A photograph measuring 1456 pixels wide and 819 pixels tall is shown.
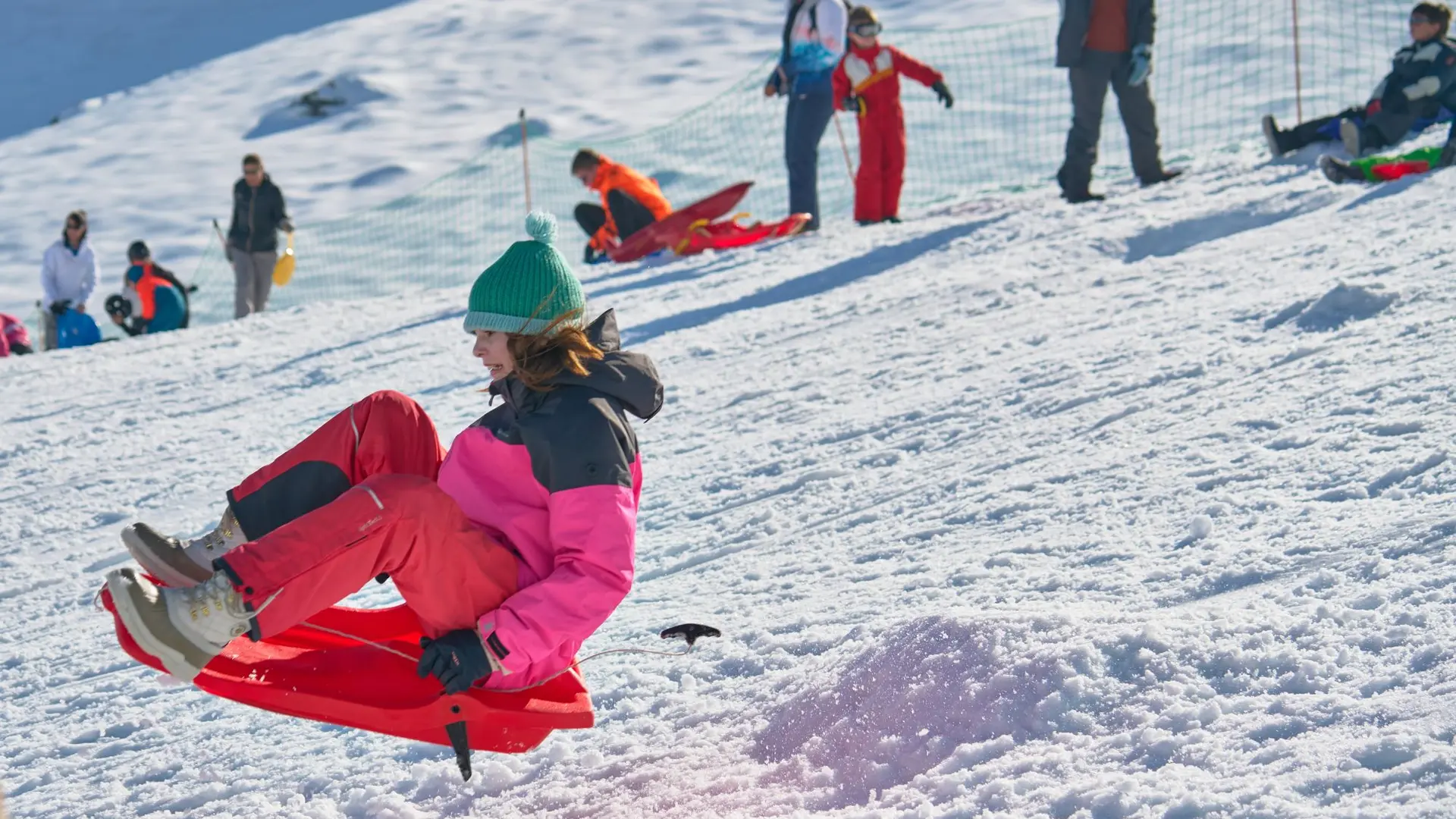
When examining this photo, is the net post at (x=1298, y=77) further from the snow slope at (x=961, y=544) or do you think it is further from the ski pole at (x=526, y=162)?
the ski pole at (x=526, y=162)

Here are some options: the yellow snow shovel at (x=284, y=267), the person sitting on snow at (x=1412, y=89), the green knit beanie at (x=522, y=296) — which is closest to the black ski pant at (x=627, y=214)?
the yellow snow shovel at (x=284, y=267)

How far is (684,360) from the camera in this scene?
20.7 feet

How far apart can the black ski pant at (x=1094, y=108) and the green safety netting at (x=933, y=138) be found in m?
4.14

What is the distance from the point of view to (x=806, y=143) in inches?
365

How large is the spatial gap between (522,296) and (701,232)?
7.00 meters

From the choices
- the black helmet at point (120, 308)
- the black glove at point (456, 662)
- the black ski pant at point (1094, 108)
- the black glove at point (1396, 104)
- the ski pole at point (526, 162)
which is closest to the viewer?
the black glove at point (456, 662)

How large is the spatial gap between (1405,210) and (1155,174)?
96.0 inches

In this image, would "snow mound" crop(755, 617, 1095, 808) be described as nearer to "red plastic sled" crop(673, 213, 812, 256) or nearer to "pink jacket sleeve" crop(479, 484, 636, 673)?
"pink jacket sleeve" crop(479, 484, 636, 673)

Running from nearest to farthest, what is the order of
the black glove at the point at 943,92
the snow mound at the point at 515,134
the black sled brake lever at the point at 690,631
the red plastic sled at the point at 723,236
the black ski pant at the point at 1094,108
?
1. the black sled brake lever at the point at 690,631
2. the black ski pant at the point at 1094,108
3. the black glove at the point at 943,92
4. the red plastic sled at the point at 723,236
5. the snow mound at the point at 515,134

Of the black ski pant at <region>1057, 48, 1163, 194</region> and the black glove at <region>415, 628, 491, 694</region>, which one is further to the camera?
the black ski pant at <region>1057, 48, 1163, 194</region>

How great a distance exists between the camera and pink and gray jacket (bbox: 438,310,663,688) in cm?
237

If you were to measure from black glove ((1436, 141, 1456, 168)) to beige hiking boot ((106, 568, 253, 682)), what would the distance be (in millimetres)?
6384

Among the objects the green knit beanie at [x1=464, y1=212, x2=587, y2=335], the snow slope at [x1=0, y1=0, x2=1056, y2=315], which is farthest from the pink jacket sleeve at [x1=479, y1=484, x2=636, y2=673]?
the snow slope at [x1=0, y1=0, x2=1056, y2=315]

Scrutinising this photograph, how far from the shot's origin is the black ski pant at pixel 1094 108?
8180mm
